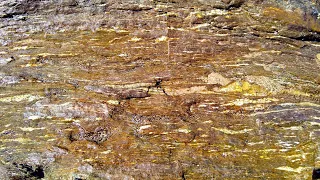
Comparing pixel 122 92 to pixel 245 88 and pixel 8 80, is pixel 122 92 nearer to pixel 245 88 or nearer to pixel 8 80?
pixel 8 80

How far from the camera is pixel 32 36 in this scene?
1028cm

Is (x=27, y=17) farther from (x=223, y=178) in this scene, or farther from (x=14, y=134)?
(x=223, y=178)

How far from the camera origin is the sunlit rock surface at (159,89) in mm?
9312

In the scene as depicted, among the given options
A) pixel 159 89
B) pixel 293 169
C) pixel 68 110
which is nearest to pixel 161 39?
pixel 159 89

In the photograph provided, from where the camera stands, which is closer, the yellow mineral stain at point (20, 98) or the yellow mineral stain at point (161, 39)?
the yellow mineral stain at point (20, 98)

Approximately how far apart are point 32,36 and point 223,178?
6.57 m

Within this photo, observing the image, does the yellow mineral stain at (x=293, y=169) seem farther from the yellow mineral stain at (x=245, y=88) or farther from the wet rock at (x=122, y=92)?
the wet rock at (x=122, y=92)

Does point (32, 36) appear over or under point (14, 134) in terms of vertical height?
over

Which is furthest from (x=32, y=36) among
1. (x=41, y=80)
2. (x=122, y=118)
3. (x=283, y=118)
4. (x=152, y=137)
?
(x=283, y=118)

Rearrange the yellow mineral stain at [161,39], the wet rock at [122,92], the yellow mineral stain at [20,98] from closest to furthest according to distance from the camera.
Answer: the yellow mineral stain at [20,98], the wet rock at [122,92], the yellow mineral stain at [161,39]

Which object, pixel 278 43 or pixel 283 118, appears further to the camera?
pixel 278 43

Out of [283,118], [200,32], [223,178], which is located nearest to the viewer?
[223,178]


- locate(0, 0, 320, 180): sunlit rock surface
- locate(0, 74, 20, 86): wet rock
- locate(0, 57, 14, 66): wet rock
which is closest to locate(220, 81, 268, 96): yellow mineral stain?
locate(0, 0, 320, 180): sunlit rock surface

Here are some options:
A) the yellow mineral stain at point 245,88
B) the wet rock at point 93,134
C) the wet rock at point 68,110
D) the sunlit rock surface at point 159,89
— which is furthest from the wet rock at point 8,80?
the yellow mineral stain at point 245,88
